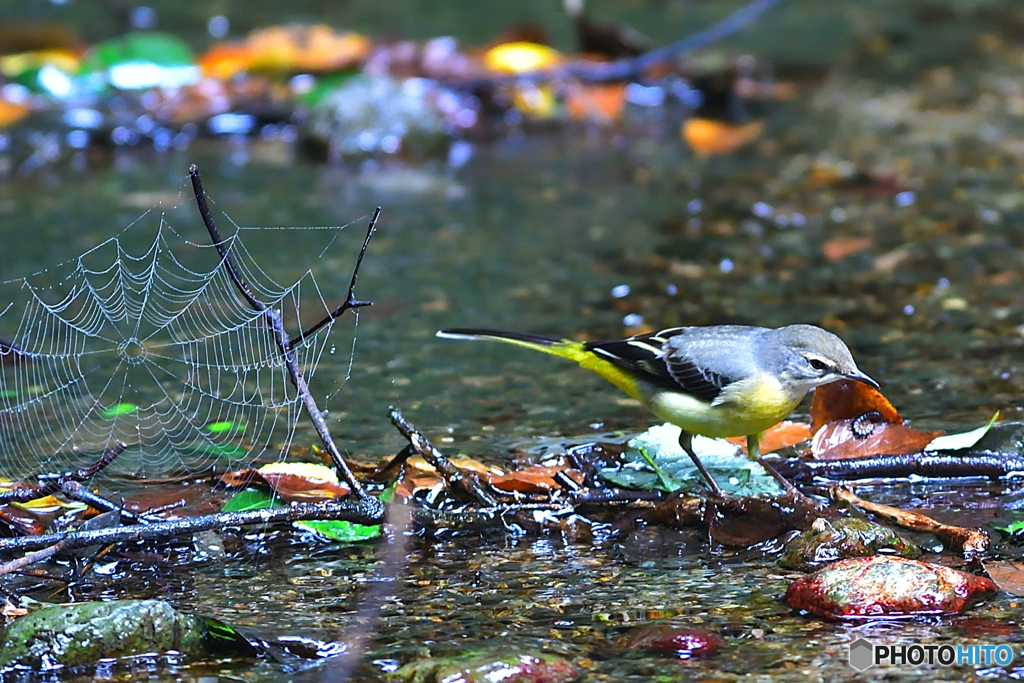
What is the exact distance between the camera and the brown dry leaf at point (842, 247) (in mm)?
6184

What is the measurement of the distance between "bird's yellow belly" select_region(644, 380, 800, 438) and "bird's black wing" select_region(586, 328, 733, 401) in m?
0.03

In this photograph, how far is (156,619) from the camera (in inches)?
111

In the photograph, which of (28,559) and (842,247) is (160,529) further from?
(842,247)

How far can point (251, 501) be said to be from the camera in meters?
3.62

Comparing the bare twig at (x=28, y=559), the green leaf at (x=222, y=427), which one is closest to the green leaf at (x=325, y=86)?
the green leaf at (x=222, y=427)

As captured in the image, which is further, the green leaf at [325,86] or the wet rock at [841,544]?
the green leaf at [325,86]

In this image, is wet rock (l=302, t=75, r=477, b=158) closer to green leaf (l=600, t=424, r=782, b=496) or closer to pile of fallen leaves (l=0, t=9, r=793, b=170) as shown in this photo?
pile of fallen leaves (l=0, t=9, r=793, b=170)

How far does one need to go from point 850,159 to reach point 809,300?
2.74m

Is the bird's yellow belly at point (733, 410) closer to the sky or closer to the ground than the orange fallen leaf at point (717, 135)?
closer to the ground

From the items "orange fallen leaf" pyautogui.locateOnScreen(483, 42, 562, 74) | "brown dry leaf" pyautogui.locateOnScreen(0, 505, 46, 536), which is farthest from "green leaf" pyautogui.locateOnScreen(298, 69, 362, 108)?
"brown dry leaf" pyautogui.locateOnScreen(0, 505, 46, 536)

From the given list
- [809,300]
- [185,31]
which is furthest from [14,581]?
[185,31]

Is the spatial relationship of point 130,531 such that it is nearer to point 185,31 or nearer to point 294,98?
point 294,98

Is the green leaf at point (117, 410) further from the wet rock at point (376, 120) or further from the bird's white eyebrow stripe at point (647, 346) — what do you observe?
the wet rock at point (376, 120)

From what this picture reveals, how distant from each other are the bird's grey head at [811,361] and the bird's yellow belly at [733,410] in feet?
0.20
